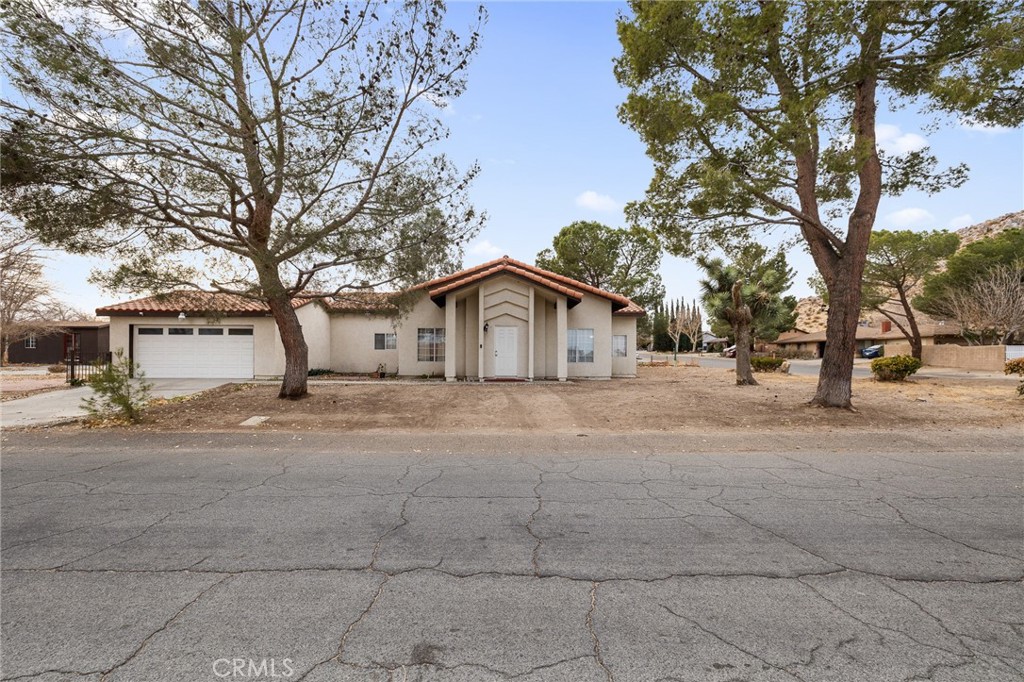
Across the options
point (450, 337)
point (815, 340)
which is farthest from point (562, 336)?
point (815, 340)

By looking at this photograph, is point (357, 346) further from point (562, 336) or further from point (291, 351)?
Answer: point (562, 336)

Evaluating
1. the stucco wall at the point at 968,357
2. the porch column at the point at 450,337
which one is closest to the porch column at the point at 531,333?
the porch column at the point at 450,337

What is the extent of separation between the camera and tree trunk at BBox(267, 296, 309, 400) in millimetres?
13219

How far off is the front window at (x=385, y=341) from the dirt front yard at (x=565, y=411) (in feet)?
23.4

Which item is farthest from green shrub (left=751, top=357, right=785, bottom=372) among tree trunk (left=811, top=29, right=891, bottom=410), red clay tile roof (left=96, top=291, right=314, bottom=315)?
red clay tile roof (left=96, top=291, right=314, bottom=315)

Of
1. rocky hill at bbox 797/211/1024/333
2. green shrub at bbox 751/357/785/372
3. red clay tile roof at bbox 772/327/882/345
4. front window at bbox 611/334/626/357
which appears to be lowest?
green shrub at bbox 751/357/785/372

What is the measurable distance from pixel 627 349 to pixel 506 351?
755cm

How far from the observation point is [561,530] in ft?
13.9

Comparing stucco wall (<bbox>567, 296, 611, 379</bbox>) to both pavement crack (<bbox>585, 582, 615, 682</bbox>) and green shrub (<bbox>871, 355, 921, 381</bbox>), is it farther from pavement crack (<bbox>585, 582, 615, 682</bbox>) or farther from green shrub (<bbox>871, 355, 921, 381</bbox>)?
pavement crack (<bbox>585, 582, 615, 682</bbox>)

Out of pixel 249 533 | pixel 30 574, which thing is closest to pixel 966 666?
pixel 249 533

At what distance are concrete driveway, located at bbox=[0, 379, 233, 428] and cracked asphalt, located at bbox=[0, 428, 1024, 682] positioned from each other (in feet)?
18.2

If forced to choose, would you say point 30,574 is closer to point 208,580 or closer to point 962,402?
point 208,580

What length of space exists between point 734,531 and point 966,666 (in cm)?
182

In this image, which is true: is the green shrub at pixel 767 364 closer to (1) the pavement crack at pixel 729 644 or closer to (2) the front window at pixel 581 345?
(2) the front window at pixel 581 345
